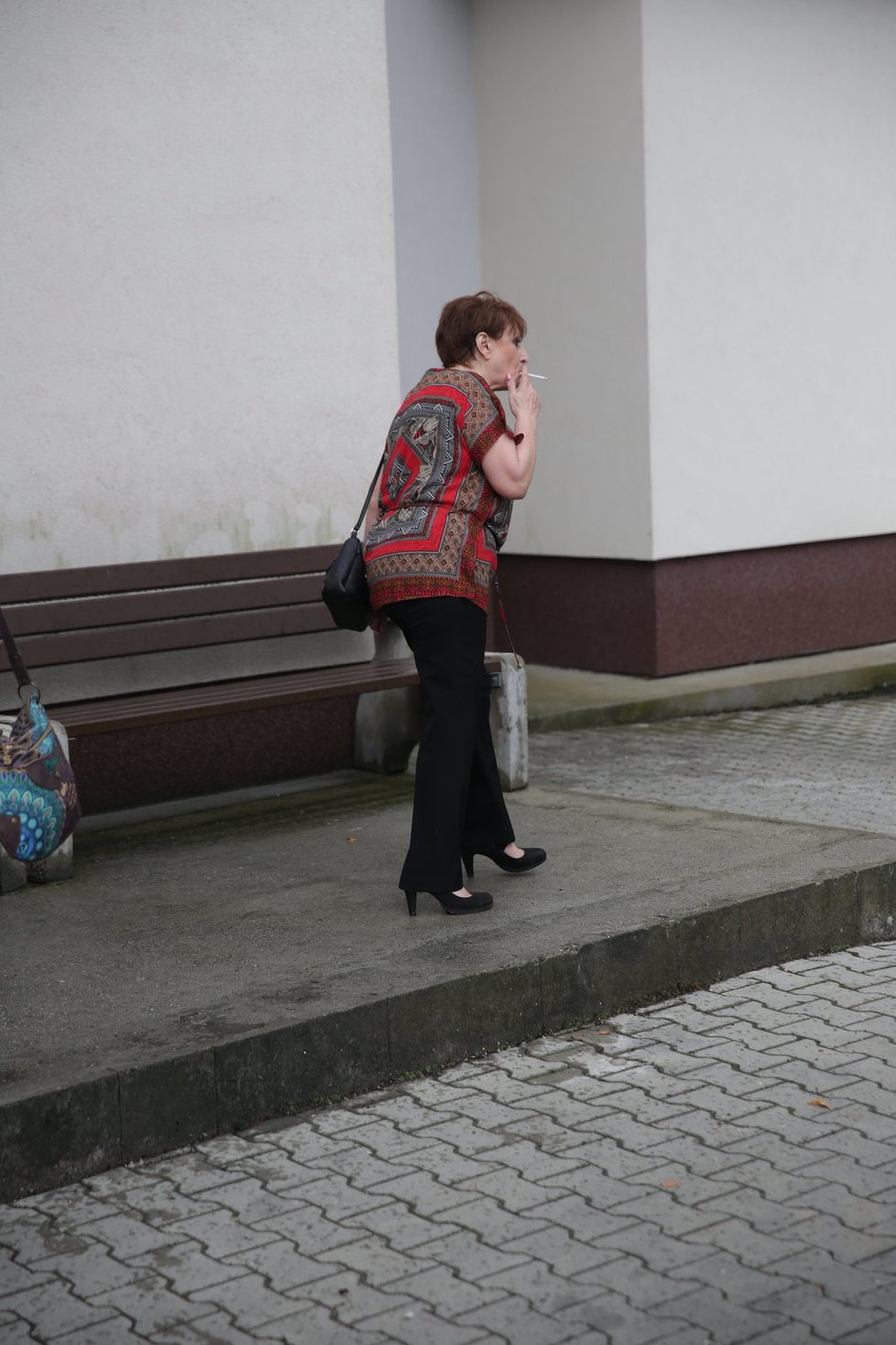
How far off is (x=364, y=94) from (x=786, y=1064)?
4.52 meters

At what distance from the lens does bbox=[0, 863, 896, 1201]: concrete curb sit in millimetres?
3572

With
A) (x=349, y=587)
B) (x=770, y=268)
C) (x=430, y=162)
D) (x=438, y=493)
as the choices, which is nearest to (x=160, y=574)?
(x=349, y=587)

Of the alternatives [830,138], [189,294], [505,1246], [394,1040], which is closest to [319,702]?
[189,294]

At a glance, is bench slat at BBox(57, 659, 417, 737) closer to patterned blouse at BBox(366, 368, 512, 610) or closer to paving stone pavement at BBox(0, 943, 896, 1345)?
patterned blouse at BBox(366, 368, 512, 610)

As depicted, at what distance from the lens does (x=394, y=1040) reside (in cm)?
405

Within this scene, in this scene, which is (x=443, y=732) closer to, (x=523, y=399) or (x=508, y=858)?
(x=508, y=858)

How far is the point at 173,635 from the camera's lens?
21.3 feet

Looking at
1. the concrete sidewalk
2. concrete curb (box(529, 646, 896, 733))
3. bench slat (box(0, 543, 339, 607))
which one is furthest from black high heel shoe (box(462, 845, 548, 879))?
concrete curb (box(529, 646, 896, 733))

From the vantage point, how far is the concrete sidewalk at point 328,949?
146 inches

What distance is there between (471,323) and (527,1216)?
2526 millimetres

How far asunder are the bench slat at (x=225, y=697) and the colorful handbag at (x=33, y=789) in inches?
20.2

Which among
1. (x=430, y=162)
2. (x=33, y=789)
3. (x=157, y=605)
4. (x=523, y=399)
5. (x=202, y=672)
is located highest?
(x=430, y=162)

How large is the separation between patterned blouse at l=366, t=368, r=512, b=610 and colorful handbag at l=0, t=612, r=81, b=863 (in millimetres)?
1049

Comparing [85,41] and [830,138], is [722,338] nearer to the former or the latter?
[830,138]
